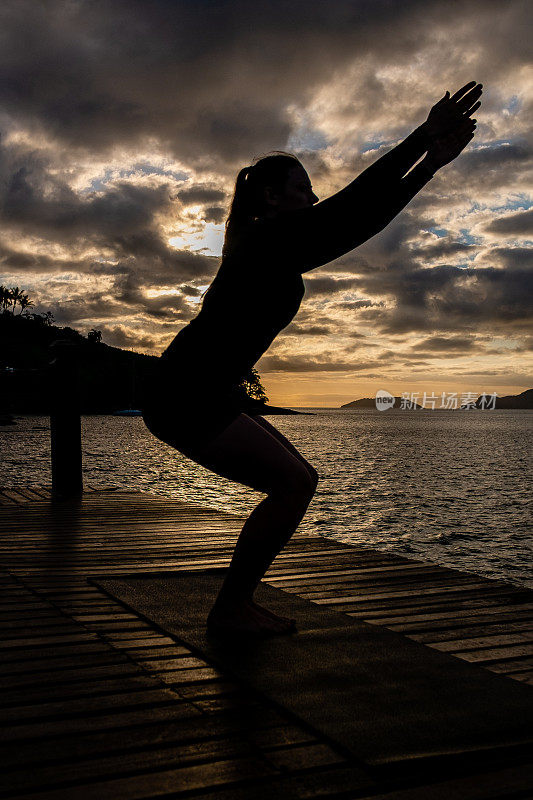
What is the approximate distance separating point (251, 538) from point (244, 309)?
0.96 meters

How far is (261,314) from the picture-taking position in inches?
101

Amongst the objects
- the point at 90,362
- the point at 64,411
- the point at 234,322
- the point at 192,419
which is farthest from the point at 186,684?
the point at 90,362

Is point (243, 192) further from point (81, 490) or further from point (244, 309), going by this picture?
point (81, 490)

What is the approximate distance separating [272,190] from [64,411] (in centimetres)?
564

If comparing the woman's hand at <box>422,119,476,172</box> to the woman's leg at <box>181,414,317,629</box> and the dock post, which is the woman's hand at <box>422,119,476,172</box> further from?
the dock post

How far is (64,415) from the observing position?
7875mm

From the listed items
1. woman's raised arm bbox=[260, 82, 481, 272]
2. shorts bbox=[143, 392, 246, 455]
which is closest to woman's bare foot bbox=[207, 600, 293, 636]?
shorts bbox=[143, 392, 246, 455]

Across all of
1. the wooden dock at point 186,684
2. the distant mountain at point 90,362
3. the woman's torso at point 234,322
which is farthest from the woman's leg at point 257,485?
the distant mountain at point 90,362

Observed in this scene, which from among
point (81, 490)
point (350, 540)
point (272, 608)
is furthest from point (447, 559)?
point (272, 608)

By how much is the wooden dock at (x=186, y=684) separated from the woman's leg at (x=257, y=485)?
0.35 m

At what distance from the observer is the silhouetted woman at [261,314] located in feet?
7.56

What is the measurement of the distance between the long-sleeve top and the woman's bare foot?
0.97 m

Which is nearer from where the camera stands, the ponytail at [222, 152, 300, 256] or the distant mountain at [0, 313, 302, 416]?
the ponytail at [222, 152, 300, 256]

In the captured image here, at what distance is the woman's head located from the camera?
2.79m
